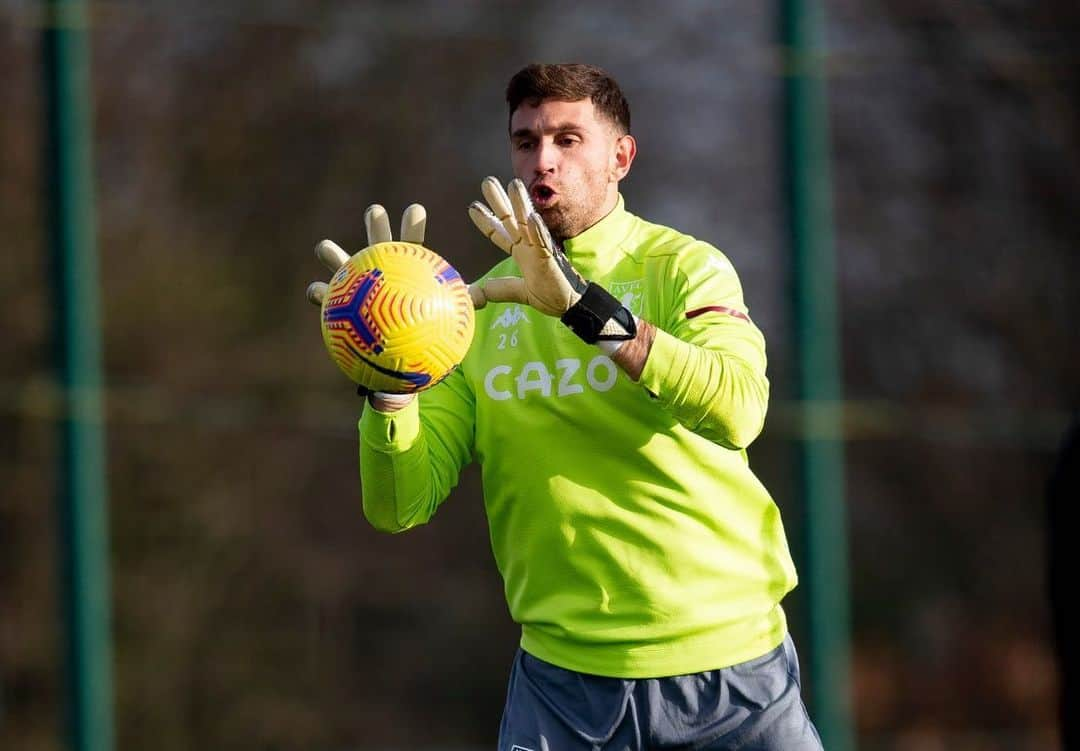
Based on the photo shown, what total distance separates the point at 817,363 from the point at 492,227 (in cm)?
425

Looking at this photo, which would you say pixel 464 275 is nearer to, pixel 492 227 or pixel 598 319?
pixel 492 227

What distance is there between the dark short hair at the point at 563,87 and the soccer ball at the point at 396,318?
1.90 feet

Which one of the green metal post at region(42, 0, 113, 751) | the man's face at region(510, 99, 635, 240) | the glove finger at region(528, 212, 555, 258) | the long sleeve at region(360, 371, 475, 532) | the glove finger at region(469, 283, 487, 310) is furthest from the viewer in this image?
the green metal post at region(42, 0, 113, 751)

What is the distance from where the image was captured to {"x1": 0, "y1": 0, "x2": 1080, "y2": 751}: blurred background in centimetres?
788

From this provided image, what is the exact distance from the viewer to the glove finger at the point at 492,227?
12.4 ft

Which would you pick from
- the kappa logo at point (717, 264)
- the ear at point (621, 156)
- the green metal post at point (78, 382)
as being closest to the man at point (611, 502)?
the kappa logo at point (717, 264)

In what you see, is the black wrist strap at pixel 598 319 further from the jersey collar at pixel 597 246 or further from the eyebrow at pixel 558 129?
the eyebrow at pixel 558 129

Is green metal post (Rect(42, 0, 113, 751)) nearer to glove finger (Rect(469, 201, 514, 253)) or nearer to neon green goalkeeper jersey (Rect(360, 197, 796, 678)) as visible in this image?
neon green goalkeeper jersey (Rect(360, 197, 796, 678))

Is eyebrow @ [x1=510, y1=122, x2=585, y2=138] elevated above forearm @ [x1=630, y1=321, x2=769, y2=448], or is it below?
above

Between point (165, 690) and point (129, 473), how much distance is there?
96 cm

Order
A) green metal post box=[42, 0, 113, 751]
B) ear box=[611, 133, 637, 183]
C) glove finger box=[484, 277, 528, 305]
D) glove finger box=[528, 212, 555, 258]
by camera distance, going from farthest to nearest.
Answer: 1. green metal post box=[42, 0, 113, 751]
2. ear box=[611, 133, 637, 183]
3. glove finger box=[484, 277, 528, 305]
4. glove finger box=[528, 212, 555, 258]

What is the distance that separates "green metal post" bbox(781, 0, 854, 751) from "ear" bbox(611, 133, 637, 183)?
3552 millimetres

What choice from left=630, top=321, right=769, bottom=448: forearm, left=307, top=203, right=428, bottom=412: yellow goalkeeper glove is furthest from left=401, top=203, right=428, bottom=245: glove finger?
left=630, top=321, right=769, bottom=448: forearm

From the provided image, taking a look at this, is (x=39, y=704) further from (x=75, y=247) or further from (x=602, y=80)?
(x=602, y=80)
